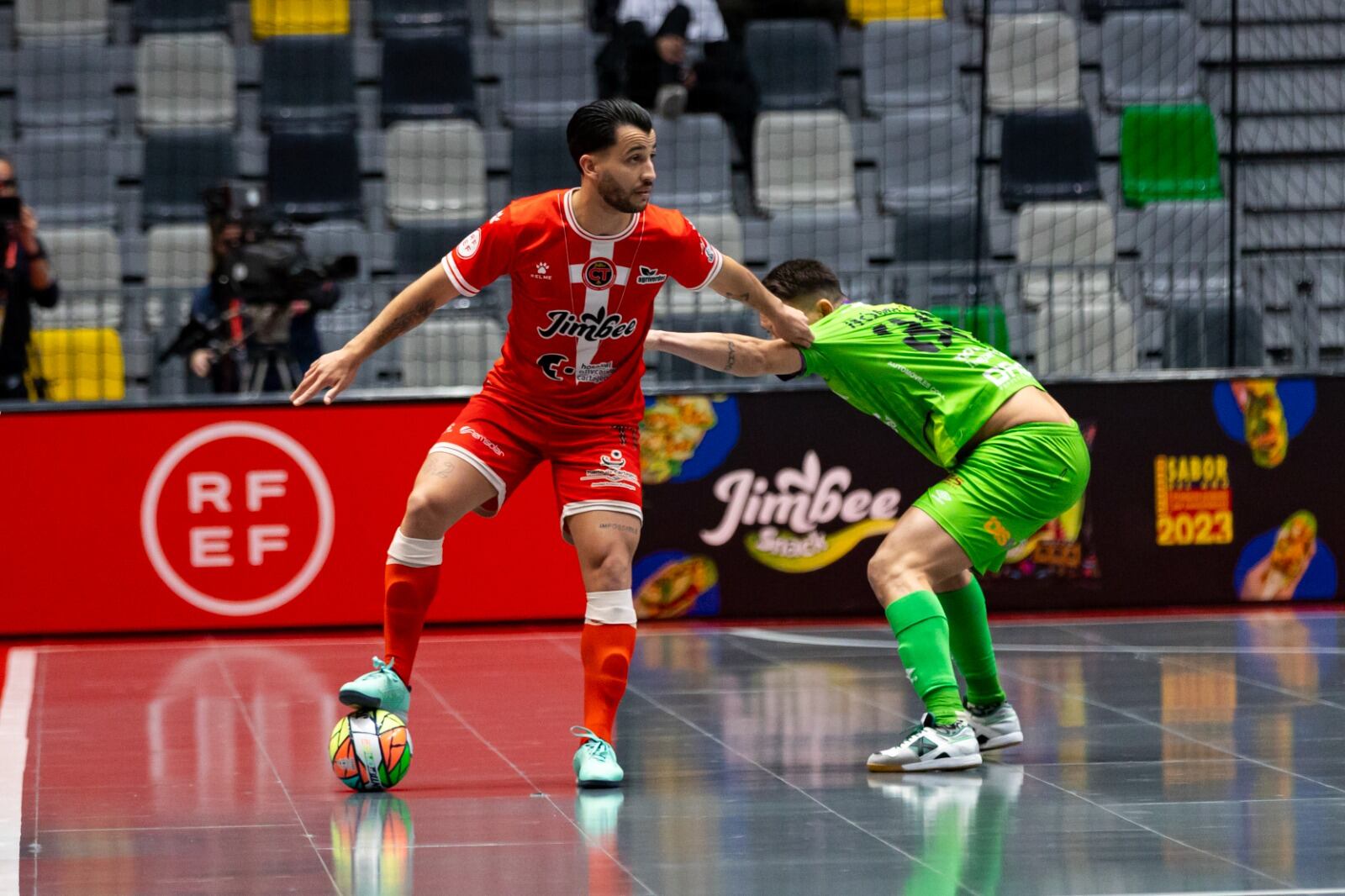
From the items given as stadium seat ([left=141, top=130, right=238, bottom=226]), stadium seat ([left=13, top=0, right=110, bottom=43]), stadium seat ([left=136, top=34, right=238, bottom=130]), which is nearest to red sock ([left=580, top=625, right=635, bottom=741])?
stadium seat ([left=141, top=130, right=238, bottom=226])

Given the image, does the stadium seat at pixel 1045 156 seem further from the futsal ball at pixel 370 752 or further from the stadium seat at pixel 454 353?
the futsal ball at pixel 370 752

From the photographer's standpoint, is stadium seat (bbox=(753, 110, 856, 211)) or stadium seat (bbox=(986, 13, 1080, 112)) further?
stadium seat (bbox=(986, 13, 1080, 112))

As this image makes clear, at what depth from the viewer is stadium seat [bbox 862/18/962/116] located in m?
13.2

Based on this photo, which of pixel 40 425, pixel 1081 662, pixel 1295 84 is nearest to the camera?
pixel 1081 662

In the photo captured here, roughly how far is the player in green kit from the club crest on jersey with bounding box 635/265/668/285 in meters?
0.40

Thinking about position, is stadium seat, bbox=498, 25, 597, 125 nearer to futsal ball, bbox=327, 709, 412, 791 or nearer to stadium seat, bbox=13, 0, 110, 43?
stadium seat, bbox=13, 0, 110, 43

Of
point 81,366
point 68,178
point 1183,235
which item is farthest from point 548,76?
point 1183,235

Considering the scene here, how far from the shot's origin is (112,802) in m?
5.38

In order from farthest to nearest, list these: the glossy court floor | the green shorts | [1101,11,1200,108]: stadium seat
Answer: [1101,11,1200,108]: stadium seat → the green shorts → the glossy court floor

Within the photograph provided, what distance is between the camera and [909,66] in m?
13.3

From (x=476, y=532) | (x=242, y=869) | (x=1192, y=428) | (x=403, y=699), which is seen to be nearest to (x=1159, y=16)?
(x=1192, y=428)

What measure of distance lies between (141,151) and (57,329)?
254 cm

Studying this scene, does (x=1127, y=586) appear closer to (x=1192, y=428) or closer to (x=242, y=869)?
(x=1192, y=428)

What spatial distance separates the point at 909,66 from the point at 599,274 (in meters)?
8.26
